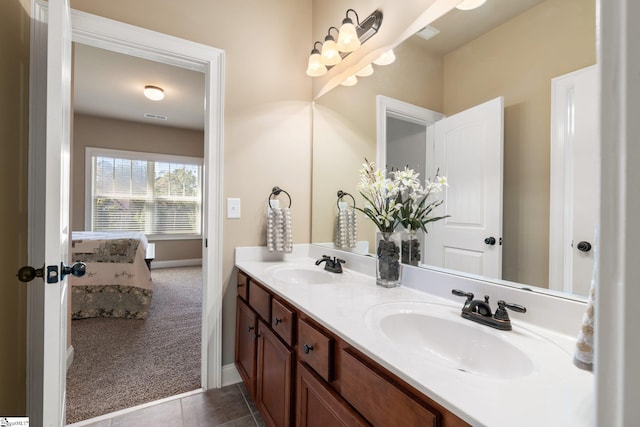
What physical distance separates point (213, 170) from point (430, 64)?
53.2 inches

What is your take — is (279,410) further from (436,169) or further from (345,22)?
(345,22)

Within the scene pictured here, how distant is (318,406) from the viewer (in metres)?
0.99

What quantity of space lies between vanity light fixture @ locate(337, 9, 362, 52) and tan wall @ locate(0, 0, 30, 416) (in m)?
1.55

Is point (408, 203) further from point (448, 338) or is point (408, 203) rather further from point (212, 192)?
point (212, 192)

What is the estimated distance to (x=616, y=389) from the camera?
28cm

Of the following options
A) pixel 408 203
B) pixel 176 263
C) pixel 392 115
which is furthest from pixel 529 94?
pixel 176 263

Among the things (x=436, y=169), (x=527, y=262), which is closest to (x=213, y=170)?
(x=436, y=169)

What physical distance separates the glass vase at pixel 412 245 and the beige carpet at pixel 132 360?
62.6 inches

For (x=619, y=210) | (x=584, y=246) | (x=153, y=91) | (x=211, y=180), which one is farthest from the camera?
(x=153, y=91)

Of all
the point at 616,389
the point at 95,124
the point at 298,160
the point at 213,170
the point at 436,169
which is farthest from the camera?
the point at 95,124

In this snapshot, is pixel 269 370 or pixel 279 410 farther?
pixel 269 370

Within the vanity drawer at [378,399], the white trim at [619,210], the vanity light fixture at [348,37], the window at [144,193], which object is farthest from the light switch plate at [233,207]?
the window at [144,193]

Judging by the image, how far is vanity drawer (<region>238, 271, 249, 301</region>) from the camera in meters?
1.76

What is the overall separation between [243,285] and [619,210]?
178 centimetres
